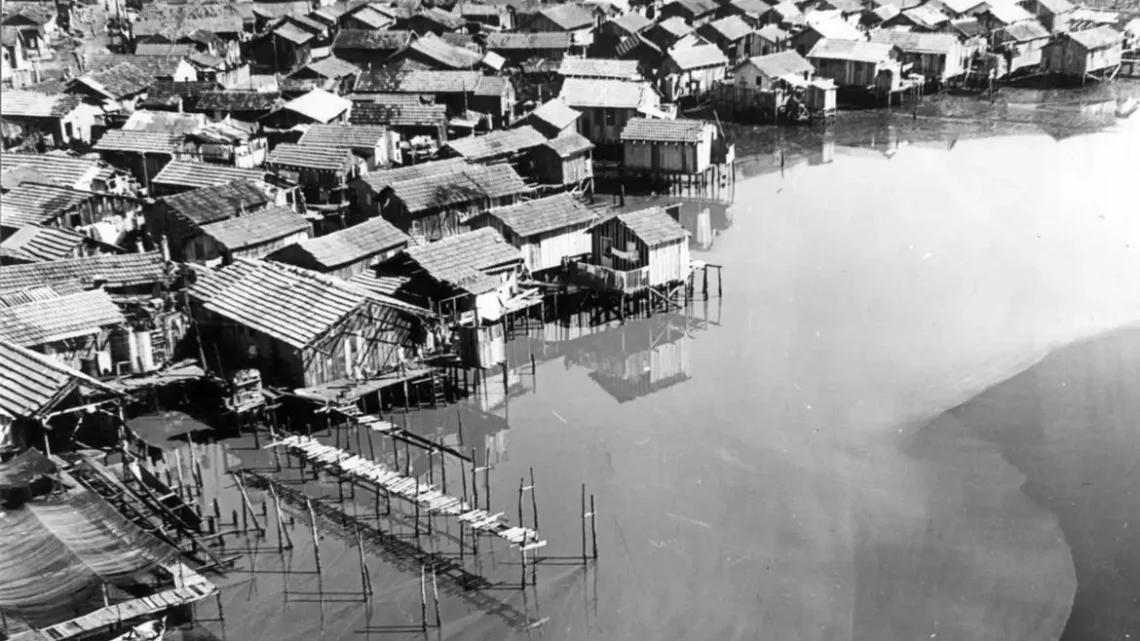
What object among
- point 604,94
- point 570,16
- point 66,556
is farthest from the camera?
point 570,16

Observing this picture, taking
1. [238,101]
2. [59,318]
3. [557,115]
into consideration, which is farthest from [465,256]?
[238,101]

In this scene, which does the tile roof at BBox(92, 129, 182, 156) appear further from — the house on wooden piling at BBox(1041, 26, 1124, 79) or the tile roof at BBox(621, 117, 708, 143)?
the house on wooden piling at BBox(1041, 26, 1124, 79)

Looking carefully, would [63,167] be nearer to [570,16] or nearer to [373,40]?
[373,40]

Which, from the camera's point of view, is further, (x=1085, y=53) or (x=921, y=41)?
(x=921, y=41)

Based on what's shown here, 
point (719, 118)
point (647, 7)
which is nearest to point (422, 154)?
point (719, 118)

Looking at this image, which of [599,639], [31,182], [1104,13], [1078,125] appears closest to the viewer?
[599,639]

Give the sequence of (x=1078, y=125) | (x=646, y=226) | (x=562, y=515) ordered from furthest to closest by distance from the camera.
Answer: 1. (x=1078, y=125)
2. (x=646, y=226)
3. (x=562, y=515)

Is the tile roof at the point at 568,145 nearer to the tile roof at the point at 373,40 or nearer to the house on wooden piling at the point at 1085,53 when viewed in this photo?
the tile roof at the point at 373,40

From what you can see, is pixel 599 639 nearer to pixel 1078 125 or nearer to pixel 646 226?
pixel 646 226
